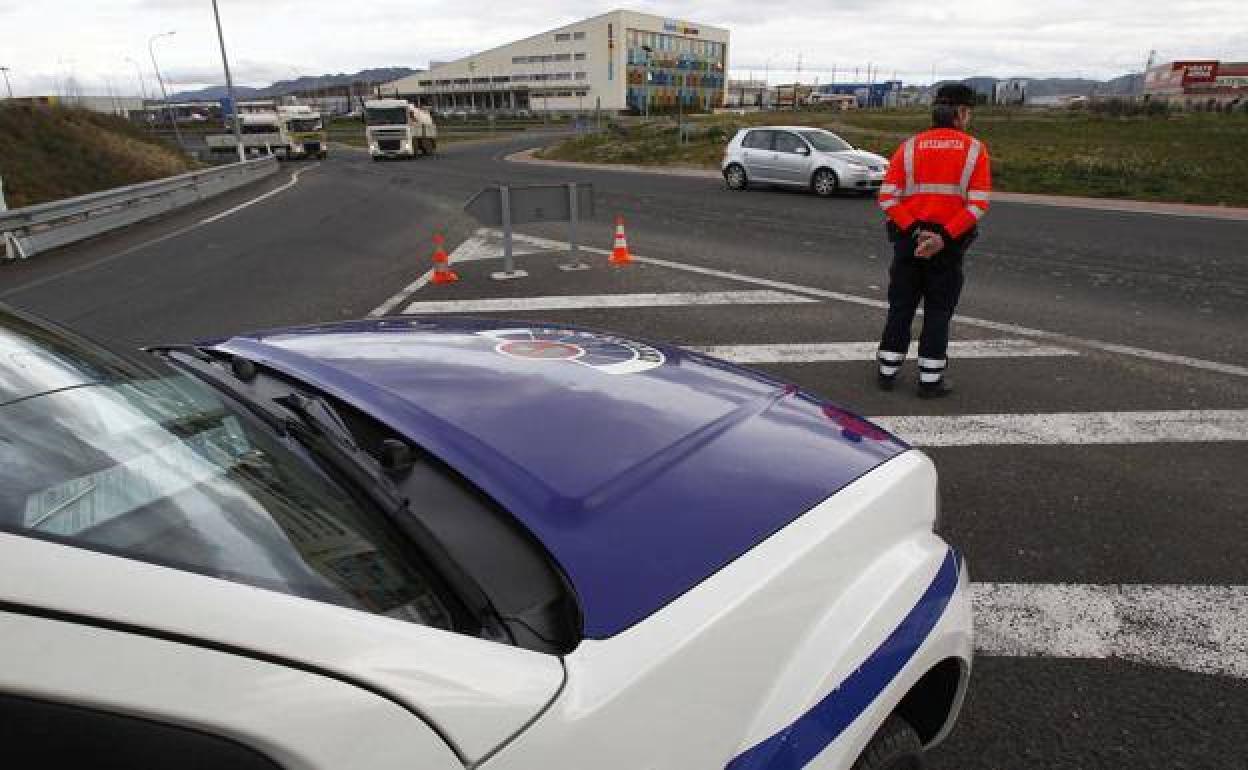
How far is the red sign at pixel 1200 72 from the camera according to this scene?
78562mm

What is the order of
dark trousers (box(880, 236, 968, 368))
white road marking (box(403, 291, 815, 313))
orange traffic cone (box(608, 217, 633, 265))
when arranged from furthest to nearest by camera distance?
orange traffic cone (box(608, 217, 633, 265)) → white road marking (box(403, 291, 815, 313)) → dark trousers (box(880, 236, 968, 368))

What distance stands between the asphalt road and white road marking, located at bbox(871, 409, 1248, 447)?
9cm

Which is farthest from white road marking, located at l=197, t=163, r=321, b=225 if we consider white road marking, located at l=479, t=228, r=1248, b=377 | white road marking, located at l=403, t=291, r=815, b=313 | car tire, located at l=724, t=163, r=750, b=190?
car tire, located at l=724, t=163, r=750, b=190

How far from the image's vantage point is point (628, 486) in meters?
1.60

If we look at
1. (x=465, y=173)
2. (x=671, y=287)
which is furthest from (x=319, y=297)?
(x=465, y=173)

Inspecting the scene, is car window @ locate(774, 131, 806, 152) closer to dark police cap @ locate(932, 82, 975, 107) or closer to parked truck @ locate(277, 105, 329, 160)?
dark police cap @ locate(932, 82, 975, 107)

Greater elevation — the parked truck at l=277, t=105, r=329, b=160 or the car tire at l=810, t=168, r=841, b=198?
the car tire at l=810, t=168, r=841, b=198

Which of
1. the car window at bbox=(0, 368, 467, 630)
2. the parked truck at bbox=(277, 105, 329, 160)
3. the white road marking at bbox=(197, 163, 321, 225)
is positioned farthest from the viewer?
the parked truck at bbox=(277, 105, 329, 160)

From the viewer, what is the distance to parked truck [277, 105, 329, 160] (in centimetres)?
4294

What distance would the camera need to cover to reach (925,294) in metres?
5.33

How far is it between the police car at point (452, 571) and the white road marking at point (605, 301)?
221 inches

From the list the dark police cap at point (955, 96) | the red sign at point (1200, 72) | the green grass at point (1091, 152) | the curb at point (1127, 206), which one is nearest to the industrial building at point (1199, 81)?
the red sign at point (1200, 72)

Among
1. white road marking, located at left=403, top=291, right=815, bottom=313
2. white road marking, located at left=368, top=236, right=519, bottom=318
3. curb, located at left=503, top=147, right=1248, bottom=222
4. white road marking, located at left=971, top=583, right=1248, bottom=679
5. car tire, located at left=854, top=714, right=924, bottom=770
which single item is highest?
car tire, located at left=854, top=714, right=924, bottom=770

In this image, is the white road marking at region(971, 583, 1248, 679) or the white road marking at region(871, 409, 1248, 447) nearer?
the white road marking at region(971, 583, 1248, 679)
